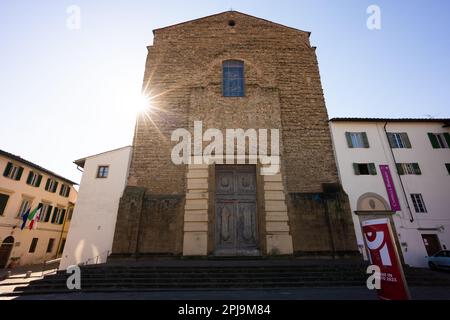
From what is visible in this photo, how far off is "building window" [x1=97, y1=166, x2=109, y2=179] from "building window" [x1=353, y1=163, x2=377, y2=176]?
17.4 metres

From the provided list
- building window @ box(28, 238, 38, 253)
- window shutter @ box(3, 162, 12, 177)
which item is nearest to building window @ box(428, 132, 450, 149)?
window shutter @ box(3, 162, 12, 177)

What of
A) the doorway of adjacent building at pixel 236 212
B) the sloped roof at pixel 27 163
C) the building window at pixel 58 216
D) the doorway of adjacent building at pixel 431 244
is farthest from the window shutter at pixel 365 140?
the building window at pixel 58 216

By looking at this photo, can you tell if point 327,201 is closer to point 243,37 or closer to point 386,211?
point 386,211

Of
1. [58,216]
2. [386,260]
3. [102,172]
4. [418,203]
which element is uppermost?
[102,172]

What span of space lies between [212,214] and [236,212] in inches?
44.1

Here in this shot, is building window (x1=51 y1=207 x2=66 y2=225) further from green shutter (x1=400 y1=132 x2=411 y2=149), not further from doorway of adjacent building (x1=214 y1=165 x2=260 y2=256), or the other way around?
green shutter (x1=400 y1=132 x2=411 y2=149)

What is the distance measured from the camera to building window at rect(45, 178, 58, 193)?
80.0ft

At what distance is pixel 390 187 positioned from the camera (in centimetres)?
Result: 1642

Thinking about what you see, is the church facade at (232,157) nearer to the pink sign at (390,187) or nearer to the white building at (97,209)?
the white building at (97,209)

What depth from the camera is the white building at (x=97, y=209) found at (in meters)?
13.4

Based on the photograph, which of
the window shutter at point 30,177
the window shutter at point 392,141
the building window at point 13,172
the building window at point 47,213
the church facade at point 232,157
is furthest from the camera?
the building window at point 47,213

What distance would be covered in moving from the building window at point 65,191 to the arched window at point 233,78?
79.9 feet

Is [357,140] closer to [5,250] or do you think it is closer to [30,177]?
[30,177]

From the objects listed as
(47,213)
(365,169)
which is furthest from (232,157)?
(47,213)
